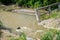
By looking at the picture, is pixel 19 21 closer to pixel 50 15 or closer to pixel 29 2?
pixel 50 15

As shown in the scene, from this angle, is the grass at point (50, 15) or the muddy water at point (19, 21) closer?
the muddy water at point (19, 21)

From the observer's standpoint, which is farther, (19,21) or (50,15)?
(19,21)

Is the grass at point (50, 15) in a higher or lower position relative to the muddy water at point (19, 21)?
higher

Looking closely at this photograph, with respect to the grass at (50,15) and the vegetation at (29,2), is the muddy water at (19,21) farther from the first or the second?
the vegetation at (29,2)

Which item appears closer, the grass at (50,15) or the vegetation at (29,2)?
the grass at (50,15)

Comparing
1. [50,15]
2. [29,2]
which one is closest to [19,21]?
[50,15]

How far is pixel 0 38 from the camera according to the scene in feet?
43.1

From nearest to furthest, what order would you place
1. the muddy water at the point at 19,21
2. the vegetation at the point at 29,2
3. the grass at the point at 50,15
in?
1. the muddy water at the point at 19,21
2. the grass at the point at 50,15
3. the vegetation at the point at 29,2

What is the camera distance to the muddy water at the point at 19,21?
15.4m

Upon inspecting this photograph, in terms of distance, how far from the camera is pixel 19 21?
17.7 meters

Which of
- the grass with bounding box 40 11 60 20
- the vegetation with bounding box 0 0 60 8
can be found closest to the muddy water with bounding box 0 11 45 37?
the grass with bounding box 40 11 60 20

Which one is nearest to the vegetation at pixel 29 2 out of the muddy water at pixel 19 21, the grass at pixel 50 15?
the muddy water at pixel 19 21

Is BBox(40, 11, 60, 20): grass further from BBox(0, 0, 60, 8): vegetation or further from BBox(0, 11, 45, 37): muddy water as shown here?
BBox(0, 0, 60, 8): vegetation

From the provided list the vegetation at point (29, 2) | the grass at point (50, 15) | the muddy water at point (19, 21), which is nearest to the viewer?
the muddy water at point (19, 21)
